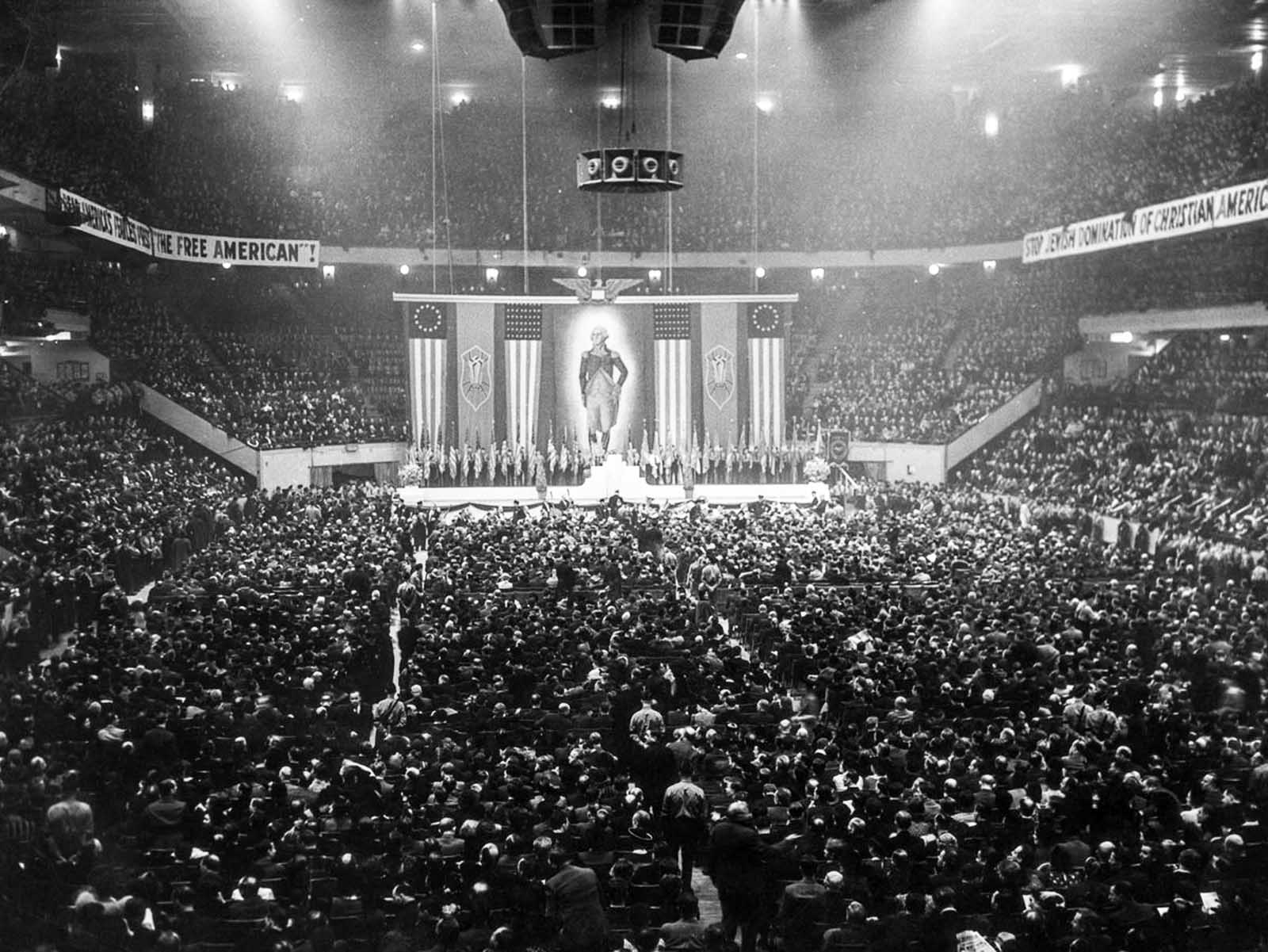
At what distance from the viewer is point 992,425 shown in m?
46.5

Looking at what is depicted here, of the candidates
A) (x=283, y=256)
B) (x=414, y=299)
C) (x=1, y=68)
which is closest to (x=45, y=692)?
(x=1, y=68)

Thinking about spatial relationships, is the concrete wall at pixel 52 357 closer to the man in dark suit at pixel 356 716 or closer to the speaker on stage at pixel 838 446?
the speaker on stage at pixel 838 446

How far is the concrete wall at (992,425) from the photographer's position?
4575 centimetres

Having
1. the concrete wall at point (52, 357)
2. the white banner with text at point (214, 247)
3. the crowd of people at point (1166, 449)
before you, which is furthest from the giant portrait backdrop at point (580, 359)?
the concrete wall at point (52, 357)

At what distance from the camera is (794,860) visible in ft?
37.9

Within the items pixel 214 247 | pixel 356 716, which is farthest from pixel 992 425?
pixel 356 716

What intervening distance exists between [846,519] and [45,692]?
2374 centimetres

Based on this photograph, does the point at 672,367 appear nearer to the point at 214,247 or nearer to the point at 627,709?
the point at 214,247

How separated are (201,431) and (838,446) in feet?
→ 66.9

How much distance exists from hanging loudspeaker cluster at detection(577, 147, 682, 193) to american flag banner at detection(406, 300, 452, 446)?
1694 centimetres

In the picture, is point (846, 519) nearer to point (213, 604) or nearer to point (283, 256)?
point (213, 604)

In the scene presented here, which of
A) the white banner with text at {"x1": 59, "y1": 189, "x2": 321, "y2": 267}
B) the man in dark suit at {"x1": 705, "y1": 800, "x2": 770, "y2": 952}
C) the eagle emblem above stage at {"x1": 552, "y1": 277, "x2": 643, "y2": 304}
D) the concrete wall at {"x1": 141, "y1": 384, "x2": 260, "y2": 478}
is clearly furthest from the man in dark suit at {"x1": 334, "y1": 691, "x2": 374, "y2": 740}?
the white banner with text at {"x1": 59, "y1": 189, "x2": 321, "y2": 267}

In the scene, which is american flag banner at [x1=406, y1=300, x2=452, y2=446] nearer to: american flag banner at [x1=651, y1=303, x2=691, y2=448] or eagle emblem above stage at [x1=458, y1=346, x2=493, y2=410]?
eagle emblem above stage at [x1=458, y1=346, x2=493, y2=410]

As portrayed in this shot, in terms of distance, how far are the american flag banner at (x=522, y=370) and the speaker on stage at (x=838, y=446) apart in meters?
10.2
